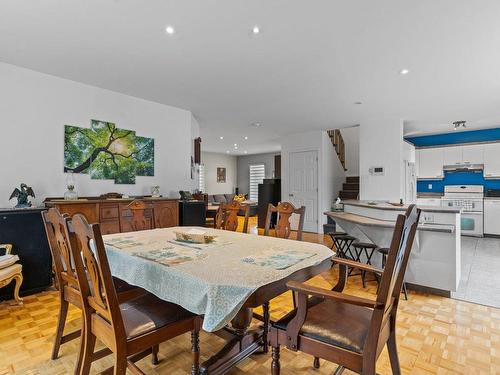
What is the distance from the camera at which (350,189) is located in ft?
25.1

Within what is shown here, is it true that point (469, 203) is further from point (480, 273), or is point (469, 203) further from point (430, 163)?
point (480, 273)

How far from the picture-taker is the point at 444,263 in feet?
10.2

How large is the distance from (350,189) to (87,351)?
7205mm

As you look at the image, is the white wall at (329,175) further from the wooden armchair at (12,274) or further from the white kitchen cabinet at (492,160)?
the wooden armchair at (12,274)

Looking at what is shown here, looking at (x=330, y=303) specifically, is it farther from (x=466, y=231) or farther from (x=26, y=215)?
(x=466, y=231)

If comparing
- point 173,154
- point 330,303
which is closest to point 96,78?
point 173,154

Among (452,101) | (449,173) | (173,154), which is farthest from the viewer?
(449,173)

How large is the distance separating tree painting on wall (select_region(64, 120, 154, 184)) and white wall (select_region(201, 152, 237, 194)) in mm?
6846

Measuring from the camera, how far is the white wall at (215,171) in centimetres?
1159

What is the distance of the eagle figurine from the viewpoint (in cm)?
320

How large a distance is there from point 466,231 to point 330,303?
6883 mm

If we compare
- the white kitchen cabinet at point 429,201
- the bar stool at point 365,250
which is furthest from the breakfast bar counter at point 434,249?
the white kitchen cabinet at point 429,201

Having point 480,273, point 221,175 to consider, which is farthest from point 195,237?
point 221,175

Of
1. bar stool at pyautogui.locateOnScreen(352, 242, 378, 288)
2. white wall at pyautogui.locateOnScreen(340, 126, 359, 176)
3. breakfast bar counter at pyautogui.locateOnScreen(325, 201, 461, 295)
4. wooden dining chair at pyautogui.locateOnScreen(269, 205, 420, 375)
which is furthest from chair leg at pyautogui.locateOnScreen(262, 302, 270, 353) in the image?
white wall at pyautogui.locateOnScreen(340, 126, 359, 176)
